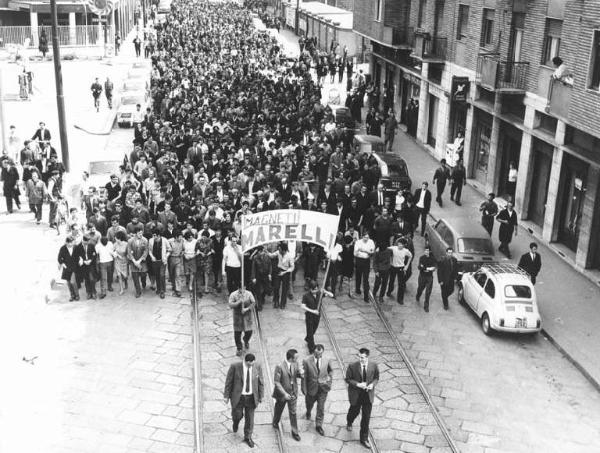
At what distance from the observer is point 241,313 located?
14.7 meters

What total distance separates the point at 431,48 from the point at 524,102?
9666 mm

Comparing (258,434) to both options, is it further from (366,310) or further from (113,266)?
(113,266)

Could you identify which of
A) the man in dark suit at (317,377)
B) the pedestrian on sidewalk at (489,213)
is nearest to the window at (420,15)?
the pedestrian on sidewalk at (489,213)

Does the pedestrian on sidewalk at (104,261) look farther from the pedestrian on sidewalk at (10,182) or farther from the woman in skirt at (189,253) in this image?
the pedestrian on sidewalk at (10,182)

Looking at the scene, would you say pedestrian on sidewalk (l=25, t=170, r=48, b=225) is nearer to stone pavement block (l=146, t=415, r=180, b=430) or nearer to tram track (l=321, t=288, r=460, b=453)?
tram track (l=321, t=288, r=460, b=453)

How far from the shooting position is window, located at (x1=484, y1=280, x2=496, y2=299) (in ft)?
55.3

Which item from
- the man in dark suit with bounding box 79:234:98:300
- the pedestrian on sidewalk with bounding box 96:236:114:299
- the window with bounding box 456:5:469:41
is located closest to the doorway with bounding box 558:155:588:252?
the window with bounding box 456:5:469:41

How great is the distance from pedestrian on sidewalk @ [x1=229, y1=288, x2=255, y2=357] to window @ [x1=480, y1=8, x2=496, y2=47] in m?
17.7

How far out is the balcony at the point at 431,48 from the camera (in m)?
33.1

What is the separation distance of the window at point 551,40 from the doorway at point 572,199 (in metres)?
3.40

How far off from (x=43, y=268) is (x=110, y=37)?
5283cm

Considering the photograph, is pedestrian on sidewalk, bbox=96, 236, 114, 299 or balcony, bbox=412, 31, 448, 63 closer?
pedestrian on sidewalk, bbox=96, 236, 114, 299

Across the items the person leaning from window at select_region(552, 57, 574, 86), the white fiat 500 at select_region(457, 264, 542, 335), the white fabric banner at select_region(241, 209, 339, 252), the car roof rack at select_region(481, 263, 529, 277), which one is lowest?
the white fiat 500 at select_region(457, 264, 542, 335)

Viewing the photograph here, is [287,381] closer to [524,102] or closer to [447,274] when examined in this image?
[447,274]
